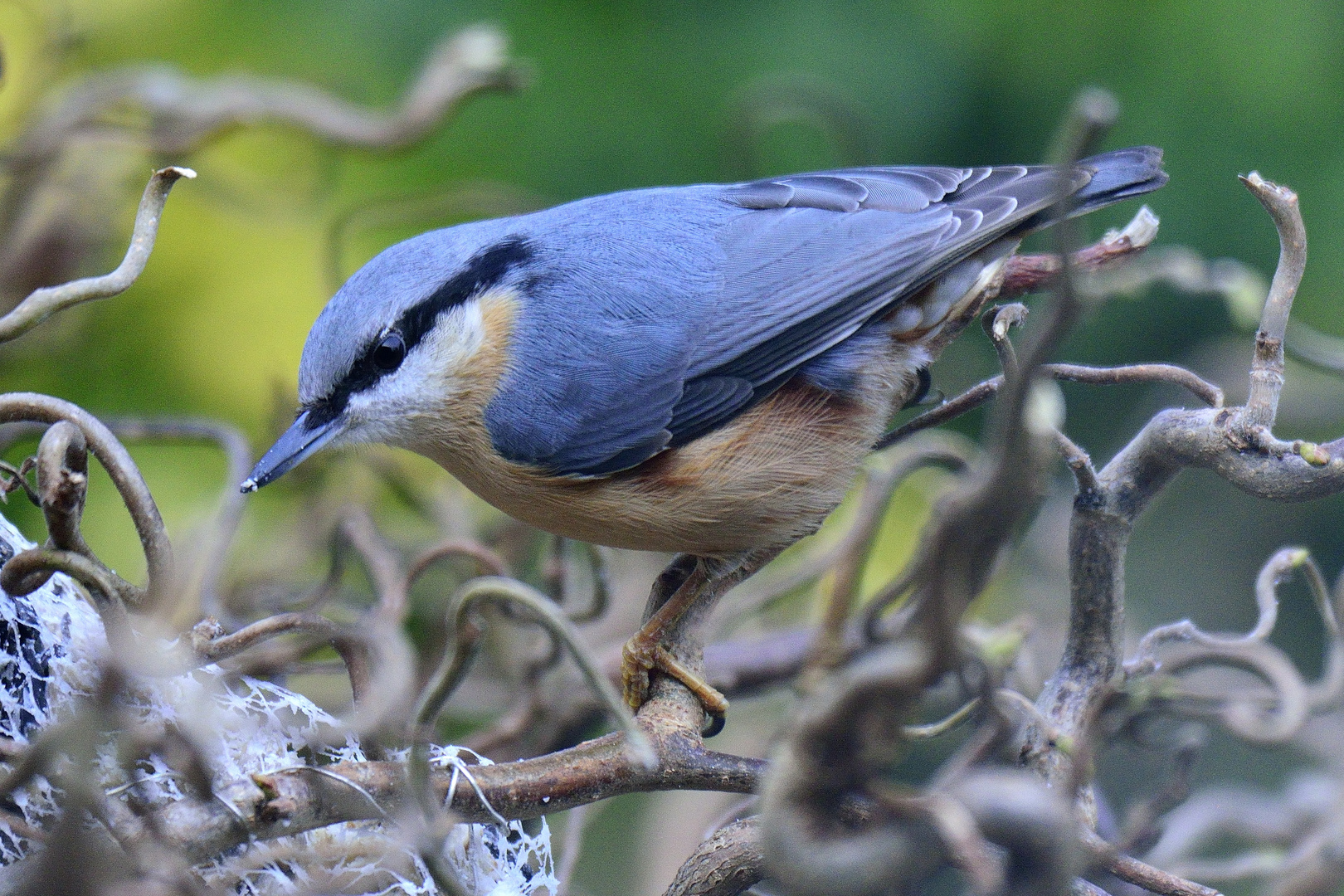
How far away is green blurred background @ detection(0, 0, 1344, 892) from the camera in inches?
82.4

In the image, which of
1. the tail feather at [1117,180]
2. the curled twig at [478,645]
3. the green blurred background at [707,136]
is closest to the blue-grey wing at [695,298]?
the tail feather at [1117,180]

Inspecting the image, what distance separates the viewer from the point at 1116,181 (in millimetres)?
1542

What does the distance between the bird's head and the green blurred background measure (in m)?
0.52

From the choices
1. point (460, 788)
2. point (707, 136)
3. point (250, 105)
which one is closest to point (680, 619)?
point (460, 788)

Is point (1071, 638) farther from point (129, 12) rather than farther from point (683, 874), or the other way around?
point (129, 12)

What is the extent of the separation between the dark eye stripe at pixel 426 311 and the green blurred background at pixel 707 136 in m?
0.52

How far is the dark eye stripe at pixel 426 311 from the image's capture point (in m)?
1.43

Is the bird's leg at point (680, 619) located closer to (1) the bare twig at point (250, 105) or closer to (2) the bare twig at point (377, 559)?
(2) the bare twig at point (377, 559)

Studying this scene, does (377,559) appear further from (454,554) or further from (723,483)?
(723,483)

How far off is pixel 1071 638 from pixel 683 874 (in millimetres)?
446

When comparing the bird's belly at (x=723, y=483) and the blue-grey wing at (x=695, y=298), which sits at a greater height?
the blue-grey wing at (x=695, y=298)

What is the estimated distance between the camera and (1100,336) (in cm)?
273

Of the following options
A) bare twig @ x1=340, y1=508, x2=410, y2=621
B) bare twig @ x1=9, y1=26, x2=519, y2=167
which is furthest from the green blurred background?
bare twig @ x1=340, y1=508, x2=410, y2=621

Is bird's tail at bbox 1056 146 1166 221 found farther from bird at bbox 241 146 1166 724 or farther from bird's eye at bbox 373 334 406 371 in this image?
bird's eye at bbox 373 334 406 371
